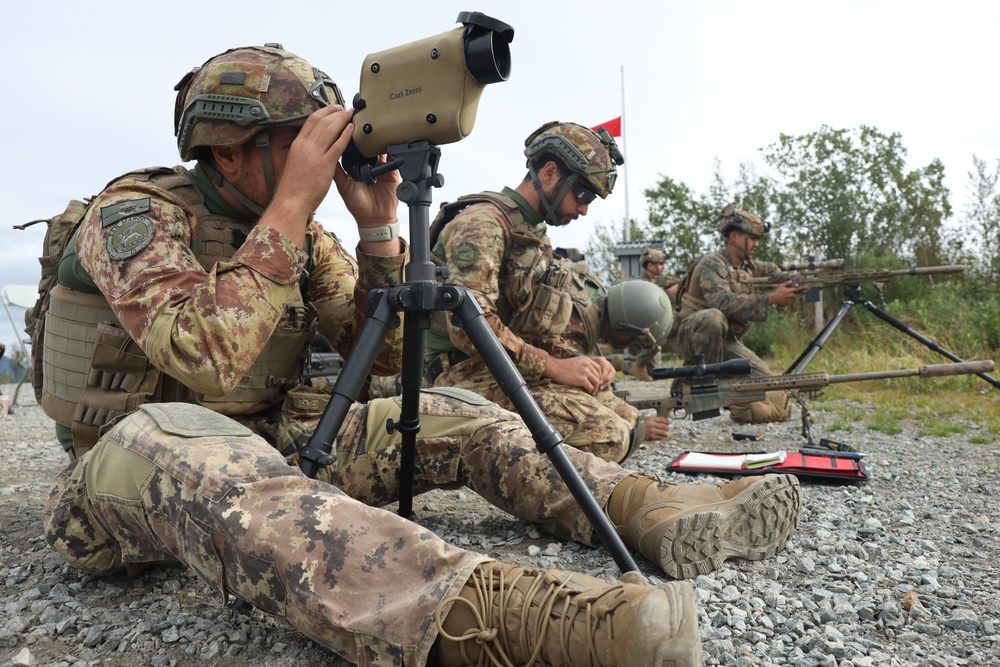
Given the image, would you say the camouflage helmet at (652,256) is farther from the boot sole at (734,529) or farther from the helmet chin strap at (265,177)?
the helmet chin strap at (265,177)

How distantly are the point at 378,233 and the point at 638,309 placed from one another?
9.15 ft

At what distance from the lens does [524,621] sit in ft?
5.08

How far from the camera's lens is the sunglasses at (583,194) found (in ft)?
14.7

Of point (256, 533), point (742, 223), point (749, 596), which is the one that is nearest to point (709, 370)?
point (742, 223)

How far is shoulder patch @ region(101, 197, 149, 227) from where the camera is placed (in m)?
2.10

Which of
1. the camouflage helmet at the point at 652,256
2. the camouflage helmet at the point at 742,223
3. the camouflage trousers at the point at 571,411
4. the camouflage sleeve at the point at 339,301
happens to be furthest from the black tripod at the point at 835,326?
the camouflage sleeve at the point at 339,301

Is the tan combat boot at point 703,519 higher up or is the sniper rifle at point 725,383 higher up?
the sniper rifle at point 725,383

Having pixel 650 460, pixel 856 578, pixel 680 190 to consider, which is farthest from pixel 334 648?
pixel 680 190

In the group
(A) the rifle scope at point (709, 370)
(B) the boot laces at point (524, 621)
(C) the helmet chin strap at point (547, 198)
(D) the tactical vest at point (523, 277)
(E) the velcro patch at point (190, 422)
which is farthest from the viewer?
(A) the rifle scope at point (709, 370)

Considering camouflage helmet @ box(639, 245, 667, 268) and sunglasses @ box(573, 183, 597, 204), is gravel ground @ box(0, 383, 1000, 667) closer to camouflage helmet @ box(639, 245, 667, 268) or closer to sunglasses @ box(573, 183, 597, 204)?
sunglasses @ box(573, 183, 597, 204)

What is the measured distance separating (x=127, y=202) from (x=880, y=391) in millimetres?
8061

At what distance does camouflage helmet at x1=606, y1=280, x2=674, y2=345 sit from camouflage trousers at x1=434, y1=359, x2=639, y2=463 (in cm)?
96

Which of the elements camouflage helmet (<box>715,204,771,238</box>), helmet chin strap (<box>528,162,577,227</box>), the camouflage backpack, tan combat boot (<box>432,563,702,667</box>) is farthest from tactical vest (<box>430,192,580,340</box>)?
camouflage helmet (<box>715,204,771,238</box>)

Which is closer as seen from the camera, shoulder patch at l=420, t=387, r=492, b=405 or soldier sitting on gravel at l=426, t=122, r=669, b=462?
shoulder patch at l=420, t=387, r=492, b=405
